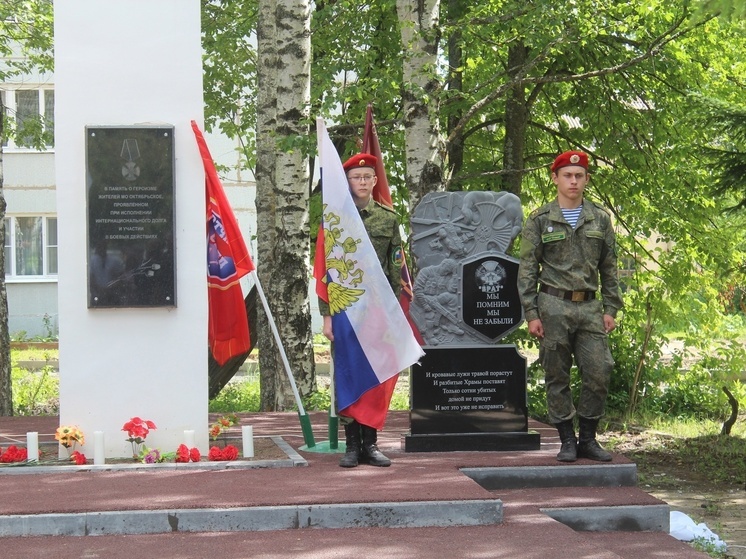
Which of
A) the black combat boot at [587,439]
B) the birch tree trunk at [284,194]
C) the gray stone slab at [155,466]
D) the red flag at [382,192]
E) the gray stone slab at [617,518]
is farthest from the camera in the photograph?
the birch tree trunk at [284,194]

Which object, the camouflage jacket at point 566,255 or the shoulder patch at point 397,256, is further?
the shoulder patch at point 397,256

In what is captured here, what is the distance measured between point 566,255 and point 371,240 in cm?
133

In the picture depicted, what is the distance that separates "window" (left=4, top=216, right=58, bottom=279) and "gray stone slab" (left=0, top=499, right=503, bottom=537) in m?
22.1

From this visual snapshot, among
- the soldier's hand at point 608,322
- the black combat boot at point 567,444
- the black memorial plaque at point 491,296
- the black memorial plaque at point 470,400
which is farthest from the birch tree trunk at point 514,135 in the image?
the black combat boot at point 567,444

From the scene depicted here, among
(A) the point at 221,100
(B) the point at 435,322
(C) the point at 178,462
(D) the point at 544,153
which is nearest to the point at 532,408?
(D) the point at 544,153

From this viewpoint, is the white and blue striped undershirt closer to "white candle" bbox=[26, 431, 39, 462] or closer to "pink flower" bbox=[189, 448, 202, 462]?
"pink flower" bbox=[189, 448, 202, 462]

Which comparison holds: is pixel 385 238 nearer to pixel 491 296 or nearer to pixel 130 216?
pixel 491 296

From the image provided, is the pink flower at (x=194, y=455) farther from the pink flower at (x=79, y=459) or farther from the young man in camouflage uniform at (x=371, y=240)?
the young man in camouflage uniform at (x=371, y=240)

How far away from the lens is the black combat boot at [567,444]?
757cm

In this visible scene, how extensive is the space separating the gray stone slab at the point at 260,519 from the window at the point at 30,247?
22051 mm

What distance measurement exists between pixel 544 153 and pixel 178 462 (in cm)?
830

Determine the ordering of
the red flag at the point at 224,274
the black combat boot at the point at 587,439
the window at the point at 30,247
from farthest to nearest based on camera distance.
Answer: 1. the window at the point at 30,247
2. the red flag at the point at 224,274
3. the black combat boot at the point at 587,439

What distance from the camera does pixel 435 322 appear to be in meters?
8.34

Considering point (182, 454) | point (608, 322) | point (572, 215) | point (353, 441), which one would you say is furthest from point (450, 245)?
point (182, 454)
